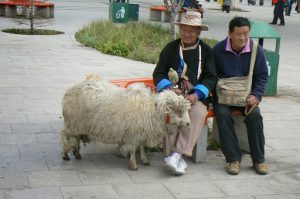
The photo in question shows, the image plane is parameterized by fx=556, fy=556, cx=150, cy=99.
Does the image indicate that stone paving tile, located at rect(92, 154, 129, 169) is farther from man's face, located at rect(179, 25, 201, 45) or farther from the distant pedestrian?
the distant pedestrian

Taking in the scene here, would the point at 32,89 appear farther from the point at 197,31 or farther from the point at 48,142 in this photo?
the point at 197,31

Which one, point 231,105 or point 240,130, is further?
point 240,130

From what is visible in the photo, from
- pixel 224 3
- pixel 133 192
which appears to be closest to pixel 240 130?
pixel 133 192

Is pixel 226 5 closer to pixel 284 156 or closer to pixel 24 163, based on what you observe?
pixel 284 156

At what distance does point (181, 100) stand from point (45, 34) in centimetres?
1118

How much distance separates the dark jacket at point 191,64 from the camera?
18.3ft

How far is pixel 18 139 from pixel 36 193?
5.18 feet

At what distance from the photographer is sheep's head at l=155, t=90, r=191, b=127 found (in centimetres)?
512

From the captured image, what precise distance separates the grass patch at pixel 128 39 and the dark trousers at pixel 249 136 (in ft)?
20.9

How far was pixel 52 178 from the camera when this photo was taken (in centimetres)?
492

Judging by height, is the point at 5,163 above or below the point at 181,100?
below

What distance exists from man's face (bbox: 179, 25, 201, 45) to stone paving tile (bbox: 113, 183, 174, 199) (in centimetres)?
150

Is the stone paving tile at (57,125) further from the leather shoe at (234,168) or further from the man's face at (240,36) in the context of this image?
the man's face at (240,36)

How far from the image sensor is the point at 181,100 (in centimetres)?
510
